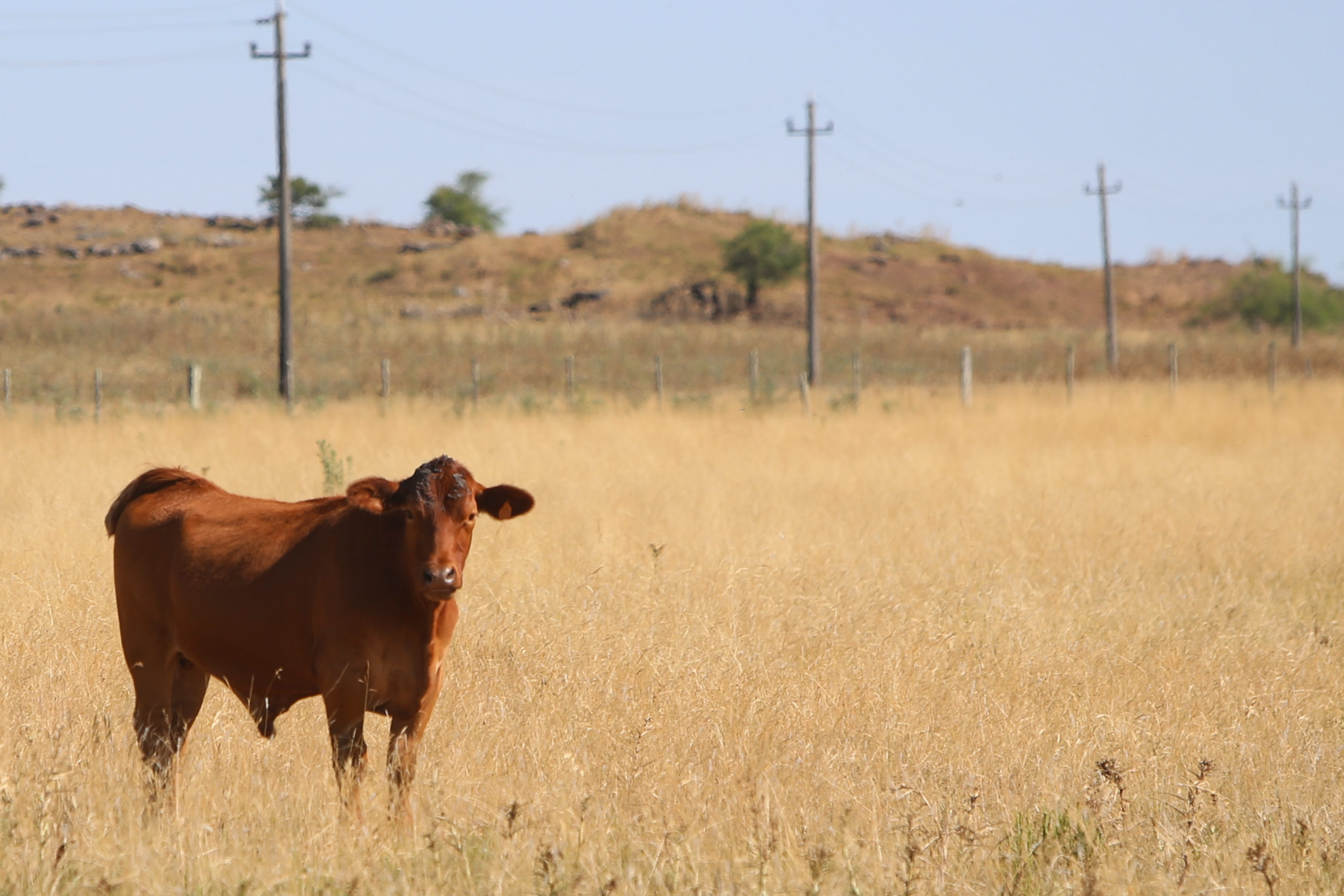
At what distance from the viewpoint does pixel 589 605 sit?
750cm

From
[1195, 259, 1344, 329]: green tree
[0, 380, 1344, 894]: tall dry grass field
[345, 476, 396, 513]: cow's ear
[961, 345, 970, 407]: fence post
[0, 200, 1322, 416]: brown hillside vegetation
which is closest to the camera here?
[0, 380, 1344, 894]: tall dry grass field

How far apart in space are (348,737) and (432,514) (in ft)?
2.65

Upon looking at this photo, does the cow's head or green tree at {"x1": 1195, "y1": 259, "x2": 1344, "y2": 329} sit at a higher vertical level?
green tree at {"x1": 1195, "y1": 259, "x2": 1344, "y2": 329}

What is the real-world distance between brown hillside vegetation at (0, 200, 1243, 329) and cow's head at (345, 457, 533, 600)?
51.5 meters

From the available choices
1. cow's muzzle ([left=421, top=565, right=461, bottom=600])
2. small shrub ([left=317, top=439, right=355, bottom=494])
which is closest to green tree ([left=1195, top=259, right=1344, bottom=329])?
small shrub ([left=317, top=439, right=355, bottom=494])

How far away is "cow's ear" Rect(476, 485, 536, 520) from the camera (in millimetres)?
4637

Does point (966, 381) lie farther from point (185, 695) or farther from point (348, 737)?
point (348, 737)

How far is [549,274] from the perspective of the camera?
213ft

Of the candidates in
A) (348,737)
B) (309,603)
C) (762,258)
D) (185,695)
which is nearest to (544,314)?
(762,258)

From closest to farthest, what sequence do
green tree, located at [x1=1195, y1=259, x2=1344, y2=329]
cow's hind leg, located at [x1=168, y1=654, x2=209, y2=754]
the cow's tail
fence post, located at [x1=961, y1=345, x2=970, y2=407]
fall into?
cow's hind leg, located at [x1=168, y1=654, x2=209, y2=754] → the cow's tail → fence post, located at [x1=961, y1=345, x2=970, y2=407] → green tree, located at [x1=1195, y1=259, x2=1344, y2=329]

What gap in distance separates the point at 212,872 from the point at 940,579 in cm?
566

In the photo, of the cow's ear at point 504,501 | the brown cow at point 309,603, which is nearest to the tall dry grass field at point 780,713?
the brown cow at point 309,603

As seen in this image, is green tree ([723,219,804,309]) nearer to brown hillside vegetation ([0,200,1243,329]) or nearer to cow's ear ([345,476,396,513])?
brown hillside vegetation ([0,200,1243,329])

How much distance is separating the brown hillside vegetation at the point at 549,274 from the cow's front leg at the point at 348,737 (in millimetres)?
51647
